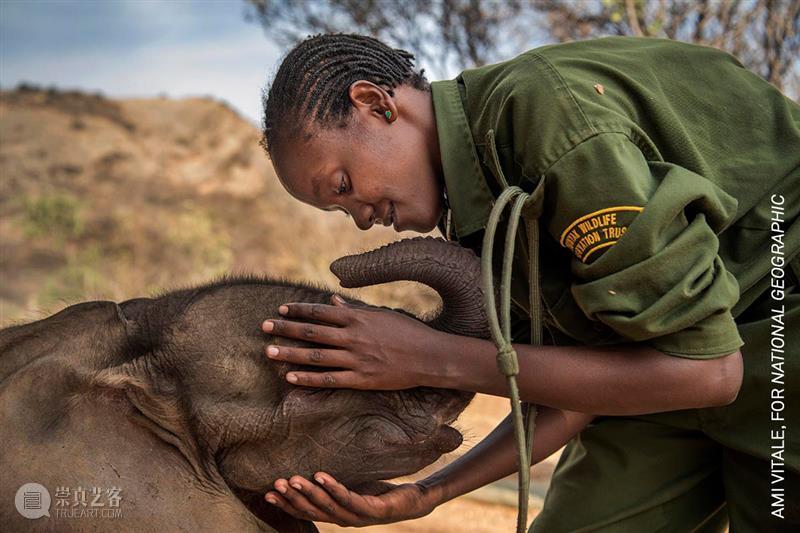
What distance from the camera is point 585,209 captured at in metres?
2.26

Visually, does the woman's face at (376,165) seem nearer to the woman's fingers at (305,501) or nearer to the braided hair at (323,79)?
the braided hair at (323,79)

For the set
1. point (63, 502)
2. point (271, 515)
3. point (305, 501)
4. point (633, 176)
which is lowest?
point (271, 515)

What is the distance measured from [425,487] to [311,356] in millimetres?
779

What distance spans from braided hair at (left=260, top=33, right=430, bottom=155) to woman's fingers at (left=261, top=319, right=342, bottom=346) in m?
0.50

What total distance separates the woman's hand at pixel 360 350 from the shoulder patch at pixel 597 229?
424mm

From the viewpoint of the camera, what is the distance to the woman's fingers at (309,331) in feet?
8.07

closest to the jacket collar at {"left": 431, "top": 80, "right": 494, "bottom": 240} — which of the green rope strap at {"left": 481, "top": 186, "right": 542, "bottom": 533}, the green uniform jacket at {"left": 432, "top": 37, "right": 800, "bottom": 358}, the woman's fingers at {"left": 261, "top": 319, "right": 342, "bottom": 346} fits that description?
the green uniform jacket at {"left": 432, "top": 37, "right": 800, "bottom": 358}

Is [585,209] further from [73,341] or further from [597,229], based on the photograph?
[73,341]

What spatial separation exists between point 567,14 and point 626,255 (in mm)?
7418

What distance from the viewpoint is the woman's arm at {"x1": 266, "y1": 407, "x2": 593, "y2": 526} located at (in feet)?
8.25

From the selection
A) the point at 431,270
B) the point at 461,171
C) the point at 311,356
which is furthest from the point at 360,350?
the point at 461,171

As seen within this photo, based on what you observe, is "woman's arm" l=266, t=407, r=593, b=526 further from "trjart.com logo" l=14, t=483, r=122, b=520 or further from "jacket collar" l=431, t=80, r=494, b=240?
"jacket collar" l=431, t=80, r=494, b=240

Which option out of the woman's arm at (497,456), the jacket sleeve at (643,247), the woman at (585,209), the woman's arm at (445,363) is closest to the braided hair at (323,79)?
the woman at (585,209)

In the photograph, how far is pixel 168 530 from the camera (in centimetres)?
240
